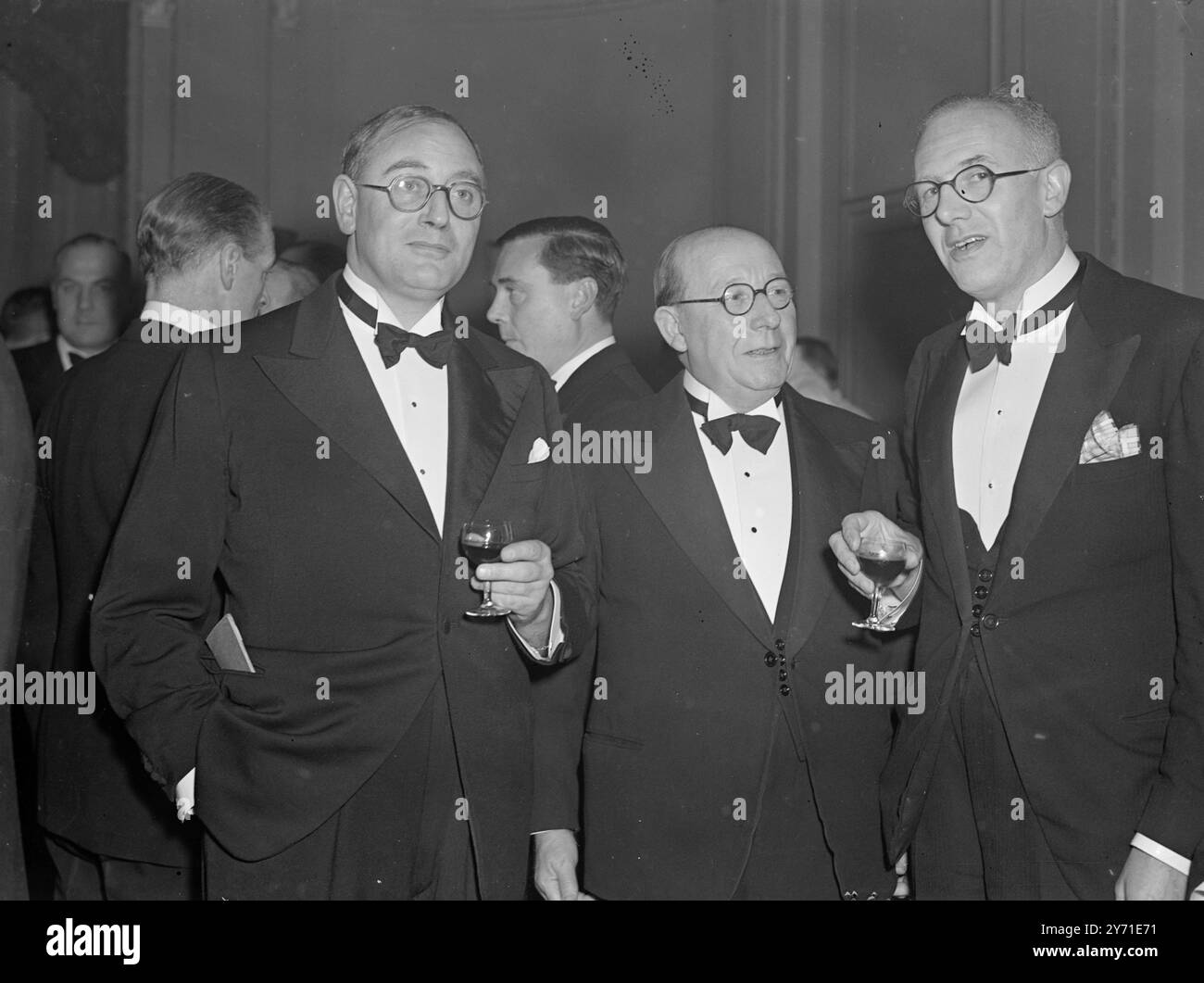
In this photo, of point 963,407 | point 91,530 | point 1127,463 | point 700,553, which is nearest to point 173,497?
point 91,530

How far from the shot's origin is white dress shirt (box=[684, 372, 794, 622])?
2.50 m

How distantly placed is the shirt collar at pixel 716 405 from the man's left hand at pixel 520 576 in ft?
2.02

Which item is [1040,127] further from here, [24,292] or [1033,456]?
[24,292]

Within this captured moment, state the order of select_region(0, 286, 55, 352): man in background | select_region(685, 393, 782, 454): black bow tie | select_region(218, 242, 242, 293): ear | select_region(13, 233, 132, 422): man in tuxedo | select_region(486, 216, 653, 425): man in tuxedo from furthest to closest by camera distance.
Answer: select_region(0, 286, 55, 352): man in background
select_region(13, 233, 132, 422): man in tuxedo
select_region(486, 216, 653, 425): man in tuxedo
select_region(218, 242, 242, 293): ear
select_region(685, 393, 782, 454): black bow tie

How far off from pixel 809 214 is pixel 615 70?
1042 mm

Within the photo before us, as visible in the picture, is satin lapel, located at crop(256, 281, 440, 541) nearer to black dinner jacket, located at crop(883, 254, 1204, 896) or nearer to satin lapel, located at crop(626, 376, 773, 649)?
satin lapel, located at crop(626, 376, 773, 649)

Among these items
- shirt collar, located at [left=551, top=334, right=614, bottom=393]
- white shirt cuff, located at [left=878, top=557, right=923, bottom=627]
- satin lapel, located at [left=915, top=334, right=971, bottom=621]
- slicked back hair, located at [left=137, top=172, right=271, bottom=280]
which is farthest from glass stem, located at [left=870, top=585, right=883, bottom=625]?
A: slicked back hair, located at [left=137, top=172, right=271, bottom=280]

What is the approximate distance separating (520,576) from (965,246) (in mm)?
1153

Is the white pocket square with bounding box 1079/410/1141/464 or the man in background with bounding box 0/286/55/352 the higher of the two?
the man in background with bounding box 0/286/55/352

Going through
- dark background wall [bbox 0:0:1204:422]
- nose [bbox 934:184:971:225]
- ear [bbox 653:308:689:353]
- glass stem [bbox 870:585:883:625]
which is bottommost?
glass stem [bbox 870:585:883:625]

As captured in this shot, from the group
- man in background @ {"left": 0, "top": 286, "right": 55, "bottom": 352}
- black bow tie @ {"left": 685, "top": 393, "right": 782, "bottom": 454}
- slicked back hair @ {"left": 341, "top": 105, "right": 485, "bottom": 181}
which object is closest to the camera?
slicked back hair @ {"left": 341, "top": 105, "right": 485, "bottom": 181}

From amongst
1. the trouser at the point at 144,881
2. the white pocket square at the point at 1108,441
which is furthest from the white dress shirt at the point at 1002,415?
the trouser at the point at 144,881

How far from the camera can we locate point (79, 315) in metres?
4.49

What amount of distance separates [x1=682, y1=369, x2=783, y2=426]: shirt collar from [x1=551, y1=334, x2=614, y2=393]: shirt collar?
0.80 metres
